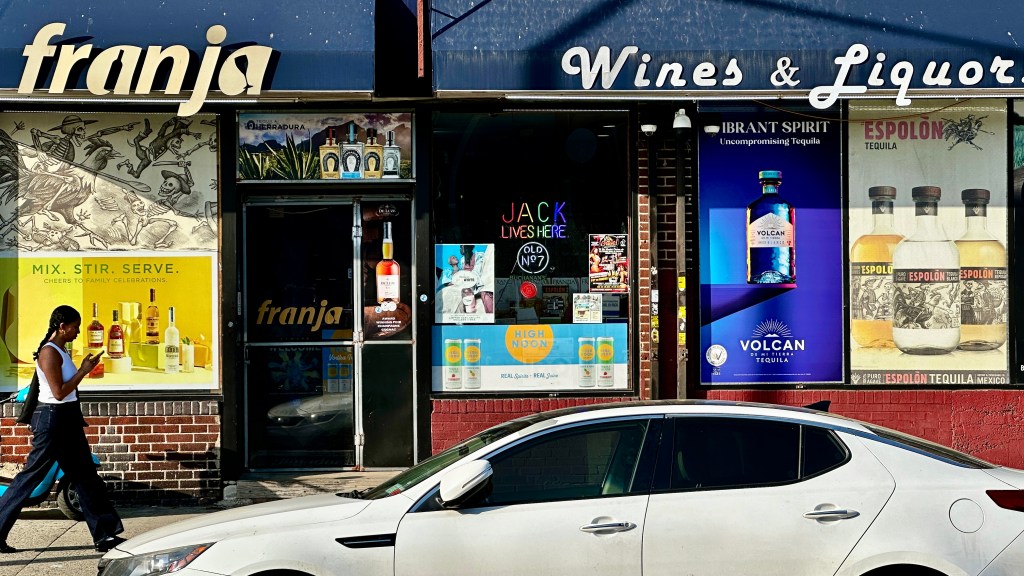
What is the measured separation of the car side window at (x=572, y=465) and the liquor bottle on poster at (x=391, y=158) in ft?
15.9

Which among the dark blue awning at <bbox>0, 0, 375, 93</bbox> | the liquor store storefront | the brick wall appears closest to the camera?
the dark blue awning at <bbox>0, 0, 375, 93</bbox>

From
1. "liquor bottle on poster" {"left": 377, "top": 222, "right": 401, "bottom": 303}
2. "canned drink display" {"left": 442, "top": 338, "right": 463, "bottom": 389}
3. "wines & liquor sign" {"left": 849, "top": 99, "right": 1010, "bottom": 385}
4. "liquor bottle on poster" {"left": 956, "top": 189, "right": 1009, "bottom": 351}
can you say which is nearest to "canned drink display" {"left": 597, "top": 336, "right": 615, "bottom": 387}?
"canned drink display" {"left": 442, "top": 338, "right": 463, "bottom": 389}

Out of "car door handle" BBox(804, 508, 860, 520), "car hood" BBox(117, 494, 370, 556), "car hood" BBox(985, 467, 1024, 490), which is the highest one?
"car hood" BBox(985, 467, 1024, 490)

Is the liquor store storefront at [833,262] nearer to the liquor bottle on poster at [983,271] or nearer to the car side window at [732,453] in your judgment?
the liquor bottle on poster at [983,271]

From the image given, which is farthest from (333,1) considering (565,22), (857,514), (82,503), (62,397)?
(857,514)

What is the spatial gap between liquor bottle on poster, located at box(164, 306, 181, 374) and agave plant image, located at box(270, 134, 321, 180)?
1.58 meters

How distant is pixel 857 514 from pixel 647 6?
18.4 feet

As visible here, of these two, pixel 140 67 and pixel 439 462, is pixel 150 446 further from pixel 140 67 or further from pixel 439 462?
pixel 439 462

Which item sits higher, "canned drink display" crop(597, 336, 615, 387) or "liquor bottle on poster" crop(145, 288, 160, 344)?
"liquor bottle on poster" crop(145, 288, 160, 344)

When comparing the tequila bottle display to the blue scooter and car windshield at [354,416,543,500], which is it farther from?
the blue scooter

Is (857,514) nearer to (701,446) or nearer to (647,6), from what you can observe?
(701,446)

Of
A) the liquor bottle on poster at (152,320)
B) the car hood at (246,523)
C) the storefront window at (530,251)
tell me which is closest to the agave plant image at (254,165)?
the liquor bottle on poster at (152,320)

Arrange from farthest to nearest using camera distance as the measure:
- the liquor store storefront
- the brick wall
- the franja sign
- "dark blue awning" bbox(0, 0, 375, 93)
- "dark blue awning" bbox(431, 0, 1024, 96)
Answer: the liquor store storefront
the brick wall
"dark blue awning" bbox(431, 0, 1024, 96)
"dark blue awning" bbox(0, 0, 375, 93)
the franja sign

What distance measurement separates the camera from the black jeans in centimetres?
736
